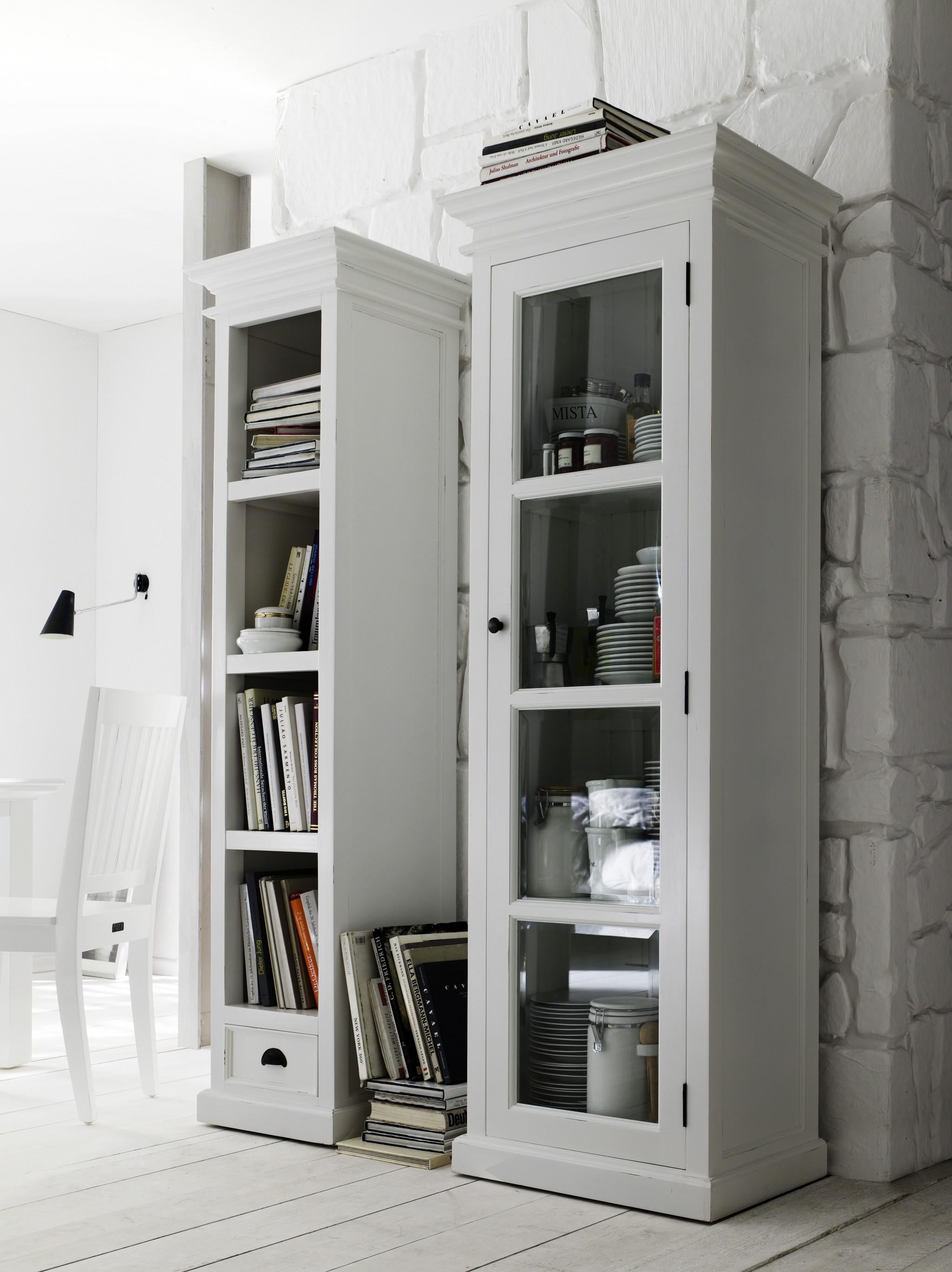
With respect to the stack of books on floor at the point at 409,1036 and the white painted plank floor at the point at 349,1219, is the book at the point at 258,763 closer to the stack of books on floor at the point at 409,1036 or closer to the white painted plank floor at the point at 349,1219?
the stack of books on floor at the point at 409,1036

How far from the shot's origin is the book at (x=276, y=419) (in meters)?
2.76

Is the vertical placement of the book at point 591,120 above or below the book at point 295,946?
above

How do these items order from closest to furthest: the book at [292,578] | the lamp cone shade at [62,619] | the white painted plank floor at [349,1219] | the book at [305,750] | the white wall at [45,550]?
the white painted plank floor at [349,1219] → the book at [305,750] → the book at [292,578] → the lamp cone shade at [62,619] → the white wall at [45,550]

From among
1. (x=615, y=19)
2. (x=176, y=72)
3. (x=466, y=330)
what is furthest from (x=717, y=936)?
(x=176, y=72)

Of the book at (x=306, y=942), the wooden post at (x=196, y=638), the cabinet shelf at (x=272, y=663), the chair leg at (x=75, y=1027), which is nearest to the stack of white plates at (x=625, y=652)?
the cabinet shelf at (x=272, y=663)

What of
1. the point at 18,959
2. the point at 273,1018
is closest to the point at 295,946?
the point at 273,1018

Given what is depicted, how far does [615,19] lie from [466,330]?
27.7 inches

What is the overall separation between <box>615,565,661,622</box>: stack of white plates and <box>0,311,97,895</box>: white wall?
332 centimetres

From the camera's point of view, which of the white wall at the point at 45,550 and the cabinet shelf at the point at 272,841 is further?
the white wall at the point at 45,550

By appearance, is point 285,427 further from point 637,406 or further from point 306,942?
point 306,942

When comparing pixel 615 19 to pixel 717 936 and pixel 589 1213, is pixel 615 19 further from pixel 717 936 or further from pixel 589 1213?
pixel 589 1213

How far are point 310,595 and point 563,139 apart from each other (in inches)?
40.0

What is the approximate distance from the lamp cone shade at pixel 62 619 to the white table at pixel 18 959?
1.14m

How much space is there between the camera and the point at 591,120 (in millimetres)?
2350
